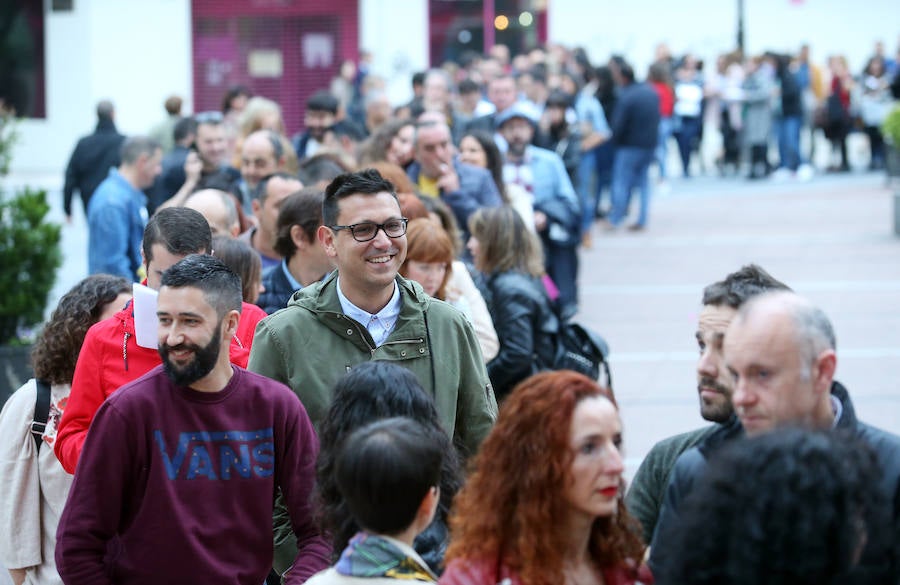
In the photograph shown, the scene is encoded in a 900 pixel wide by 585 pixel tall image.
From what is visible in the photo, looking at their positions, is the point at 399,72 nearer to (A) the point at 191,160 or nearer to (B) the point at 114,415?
(A) the point at 191,160

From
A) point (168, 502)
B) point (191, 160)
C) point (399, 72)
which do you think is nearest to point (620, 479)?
point (168, 502)

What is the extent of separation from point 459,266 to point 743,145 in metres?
20.5

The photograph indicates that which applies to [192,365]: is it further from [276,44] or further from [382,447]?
[276,44]

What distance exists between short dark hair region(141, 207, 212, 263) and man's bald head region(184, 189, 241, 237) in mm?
1669

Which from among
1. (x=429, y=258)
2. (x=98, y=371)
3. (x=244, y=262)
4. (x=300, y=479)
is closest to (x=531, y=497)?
(x=300, y=479)

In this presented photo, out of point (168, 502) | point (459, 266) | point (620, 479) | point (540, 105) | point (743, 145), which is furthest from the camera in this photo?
point (743, 145)

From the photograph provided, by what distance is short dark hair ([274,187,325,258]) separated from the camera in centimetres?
634

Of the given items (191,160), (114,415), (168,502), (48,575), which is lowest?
(48,575)

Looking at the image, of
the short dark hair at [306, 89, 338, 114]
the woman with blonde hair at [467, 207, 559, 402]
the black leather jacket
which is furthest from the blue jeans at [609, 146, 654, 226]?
the black leather jacket

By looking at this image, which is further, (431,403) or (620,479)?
(431,403)

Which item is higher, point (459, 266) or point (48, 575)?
point (459, 266)

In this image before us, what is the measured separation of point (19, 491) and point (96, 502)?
115 cm

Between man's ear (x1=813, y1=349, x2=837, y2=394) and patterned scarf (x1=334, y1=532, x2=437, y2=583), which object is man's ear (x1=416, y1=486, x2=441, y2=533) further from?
man's ear (x1=813, y1=349, x2=837, y2=394)

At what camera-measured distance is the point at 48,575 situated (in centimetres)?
478
